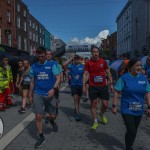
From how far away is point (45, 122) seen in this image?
8.04m

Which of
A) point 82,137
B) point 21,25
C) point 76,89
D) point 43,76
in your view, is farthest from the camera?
point 21,25

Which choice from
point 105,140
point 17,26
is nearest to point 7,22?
point 17,26

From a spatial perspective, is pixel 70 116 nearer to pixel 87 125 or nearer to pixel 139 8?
pixel 87 125

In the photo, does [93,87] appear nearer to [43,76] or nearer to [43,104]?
[43,104]

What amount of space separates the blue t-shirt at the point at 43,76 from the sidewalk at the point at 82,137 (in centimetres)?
98

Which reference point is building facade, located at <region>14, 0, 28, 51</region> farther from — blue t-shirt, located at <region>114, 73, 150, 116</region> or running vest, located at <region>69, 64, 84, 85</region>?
blue t-shirt, located at <region>114, 73, 150, 116</region>

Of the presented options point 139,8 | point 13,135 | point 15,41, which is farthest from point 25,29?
point 13,135

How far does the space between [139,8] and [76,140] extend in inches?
1510

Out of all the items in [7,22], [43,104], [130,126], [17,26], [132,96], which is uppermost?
[17,26]

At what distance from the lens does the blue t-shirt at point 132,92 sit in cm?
514

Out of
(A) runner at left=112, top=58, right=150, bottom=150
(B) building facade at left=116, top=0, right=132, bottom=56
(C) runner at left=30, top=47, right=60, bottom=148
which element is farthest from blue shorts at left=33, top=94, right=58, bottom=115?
(B) building facade at left=116, top=0, right=132, bottom=56

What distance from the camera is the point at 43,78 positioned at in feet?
20.7

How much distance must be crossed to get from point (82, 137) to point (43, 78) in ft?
4.71

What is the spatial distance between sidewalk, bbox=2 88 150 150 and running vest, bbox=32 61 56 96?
975mm
